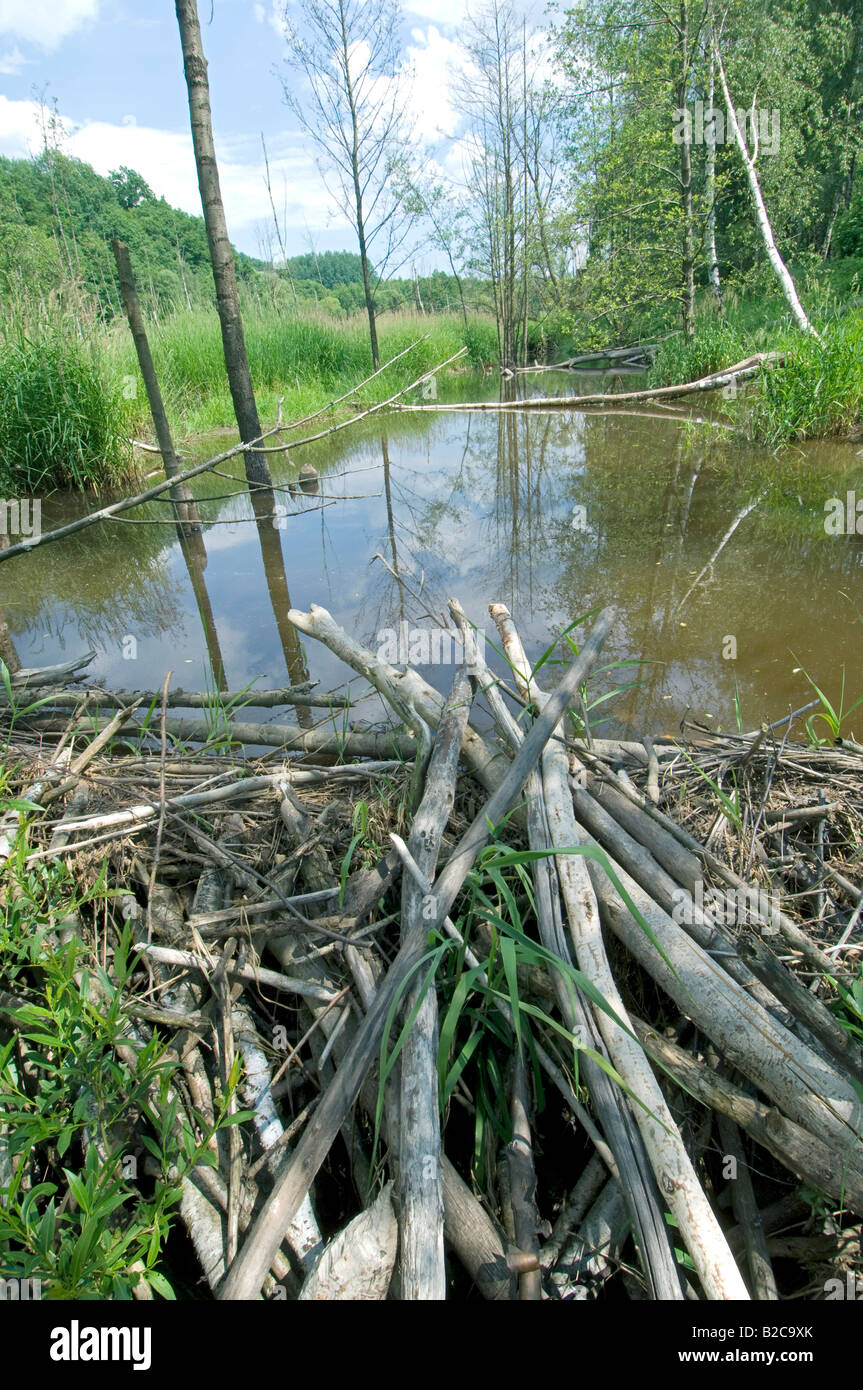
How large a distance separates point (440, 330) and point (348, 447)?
11.4m

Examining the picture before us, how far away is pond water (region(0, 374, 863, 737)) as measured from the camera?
3646mm

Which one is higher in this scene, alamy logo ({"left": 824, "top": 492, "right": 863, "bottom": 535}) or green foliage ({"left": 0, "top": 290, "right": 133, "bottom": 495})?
green foliage ({"left": 0, "top": 290, "right": 133, "bottom": 495})

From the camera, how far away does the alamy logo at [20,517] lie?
5859 millimetres

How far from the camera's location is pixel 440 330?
18.9 m

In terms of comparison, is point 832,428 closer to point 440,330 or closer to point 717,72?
point 717,72

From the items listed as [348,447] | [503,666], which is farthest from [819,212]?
[503,666]

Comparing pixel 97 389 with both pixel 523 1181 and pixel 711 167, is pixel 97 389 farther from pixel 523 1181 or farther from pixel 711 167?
pixel 711 167

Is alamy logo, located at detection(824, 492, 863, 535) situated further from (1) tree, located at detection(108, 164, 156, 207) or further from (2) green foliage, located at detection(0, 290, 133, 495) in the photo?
(1) tree, located at detection(108, 164, 156, 207)

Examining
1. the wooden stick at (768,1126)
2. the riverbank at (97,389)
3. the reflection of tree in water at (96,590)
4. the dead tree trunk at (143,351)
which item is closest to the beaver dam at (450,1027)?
the wooden stick at (768,1126)

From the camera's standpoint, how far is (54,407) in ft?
21.7
